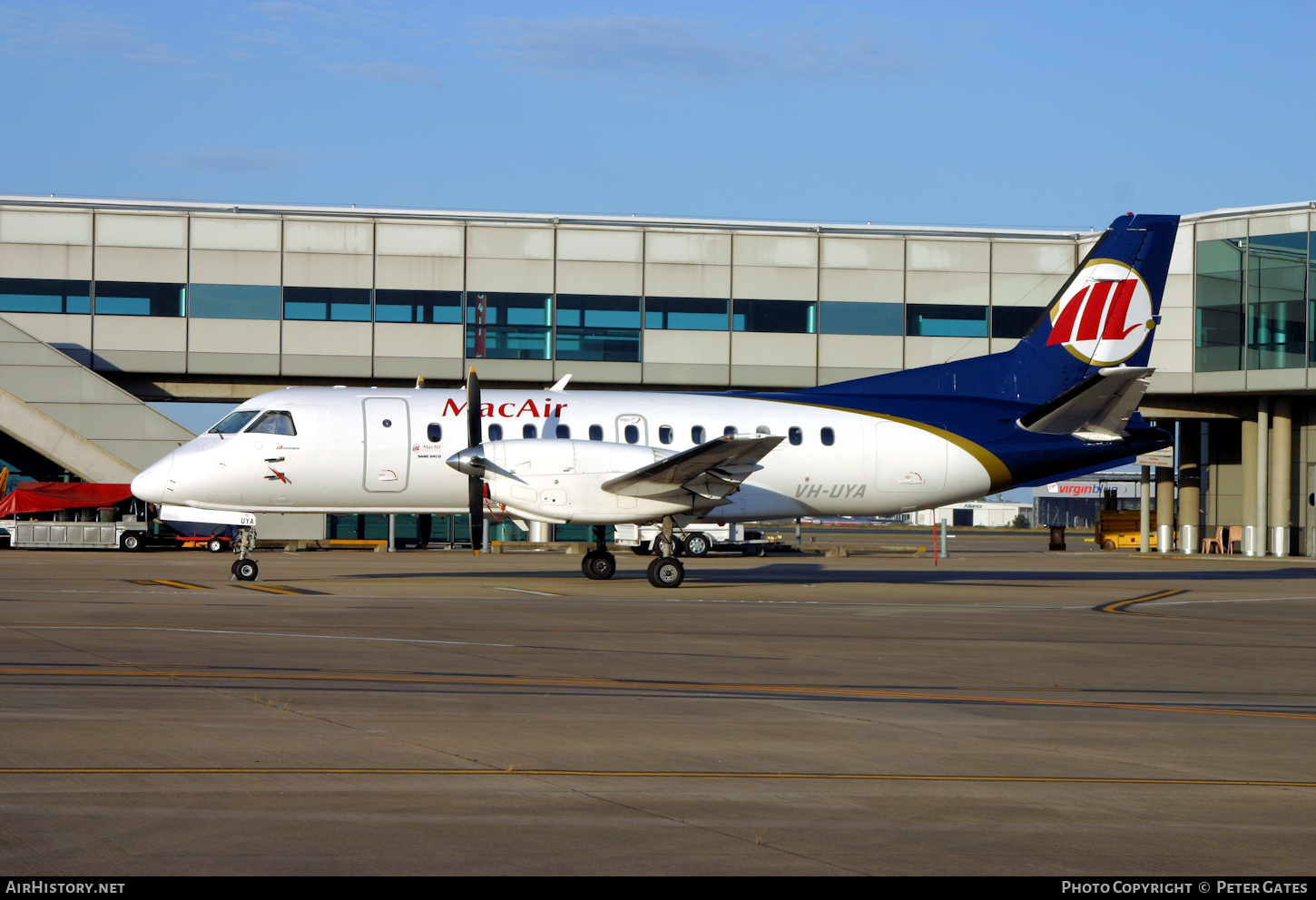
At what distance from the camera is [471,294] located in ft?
150

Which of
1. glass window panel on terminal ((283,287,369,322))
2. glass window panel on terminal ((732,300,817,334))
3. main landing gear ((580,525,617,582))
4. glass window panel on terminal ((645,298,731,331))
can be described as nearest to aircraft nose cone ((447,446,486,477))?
main landing gear ((580,525,617,582))

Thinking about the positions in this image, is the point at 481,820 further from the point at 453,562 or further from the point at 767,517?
the point at 453,562

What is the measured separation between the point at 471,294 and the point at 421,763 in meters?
39.8

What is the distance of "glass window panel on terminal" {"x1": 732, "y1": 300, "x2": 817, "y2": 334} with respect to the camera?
4672 cm

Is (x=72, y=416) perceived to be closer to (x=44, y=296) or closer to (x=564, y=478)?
(x=44, y=296)

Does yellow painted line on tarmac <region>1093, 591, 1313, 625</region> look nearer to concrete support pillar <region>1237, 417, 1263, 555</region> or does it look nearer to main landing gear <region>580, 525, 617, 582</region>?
main landing gear <region>580, 525, 617, 582</region>

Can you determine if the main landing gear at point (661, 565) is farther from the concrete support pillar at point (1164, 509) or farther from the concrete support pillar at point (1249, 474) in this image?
the concrete support pillar at point (1164, 509)

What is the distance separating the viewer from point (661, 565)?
22484 mm

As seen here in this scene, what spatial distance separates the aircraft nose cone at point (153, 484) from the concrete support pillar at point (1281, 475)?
125ft

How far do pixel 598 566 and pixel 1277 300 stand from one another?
Answer: 30598 mm

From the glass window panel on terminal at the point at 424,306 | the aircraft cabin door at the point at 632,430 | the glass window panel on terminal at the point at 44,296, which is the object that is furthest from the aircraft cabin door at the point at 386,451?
the glass window panel on terminal at the point at 44,296

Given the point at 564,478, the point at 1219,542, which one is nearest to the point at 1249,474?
the point at 1219,542

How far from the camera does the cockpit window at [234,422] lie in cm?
2262
